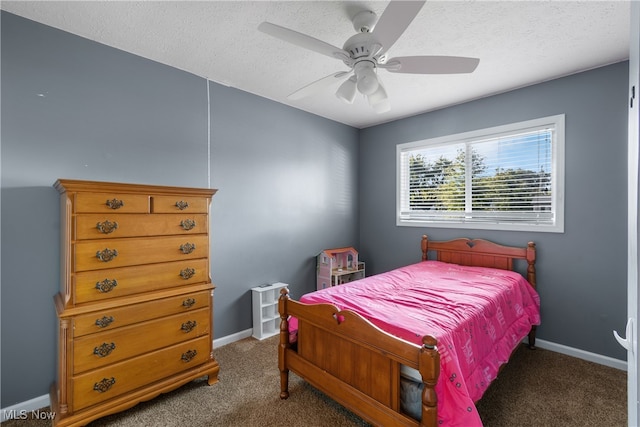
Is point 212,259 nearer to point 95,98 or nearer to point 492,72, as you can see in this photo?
point 95,98

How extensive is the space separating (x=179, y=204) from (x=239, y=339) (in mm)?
1751

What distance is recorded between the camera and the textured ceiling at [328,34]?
1955 millimetres

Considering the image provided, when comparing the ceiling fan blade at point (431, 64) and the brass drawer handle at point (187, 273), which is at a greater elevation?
the ceiling fan blade at point (431, 64)

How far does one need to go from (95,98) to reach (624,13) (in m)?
3.85

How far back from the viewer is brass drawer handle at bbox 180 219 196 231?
7.54ft

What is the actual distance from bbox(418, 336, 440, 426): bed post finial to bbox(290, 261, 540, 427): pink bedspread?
0.28ft

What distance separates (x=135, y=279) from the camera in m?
2.08

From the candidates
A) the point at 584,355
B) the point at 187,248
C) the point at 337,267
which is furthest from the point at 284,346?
the point at 584,355

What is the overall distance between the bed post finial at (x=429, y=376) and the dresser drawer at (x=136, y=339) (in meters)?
1.69

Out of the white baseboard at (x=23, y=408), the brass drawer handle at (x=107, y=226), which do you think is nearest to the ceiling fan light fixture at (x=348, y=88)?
the brass drawer handle at (x=107, y=226)

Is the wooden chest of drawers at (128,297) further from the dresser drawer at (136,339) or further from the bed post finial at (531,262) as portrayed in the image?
the bed post finial at (531,262)

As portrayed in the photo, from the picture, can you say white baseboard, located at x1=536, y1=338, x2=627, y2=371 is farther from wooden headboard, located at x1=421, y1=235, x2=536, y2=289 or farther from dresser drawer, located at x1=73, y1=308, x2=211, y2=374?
dresser drawer, located at x1=73, y1=308, x2=211, y2=374

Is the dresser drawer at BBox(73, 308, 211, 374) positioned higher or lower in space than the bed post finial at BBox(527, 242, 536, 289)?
lower

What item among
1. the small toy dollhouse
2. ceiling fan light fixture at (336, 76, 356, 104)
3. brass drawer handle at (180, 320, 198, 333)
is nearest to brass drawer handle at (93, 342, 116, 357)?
brass drawer handle at (180, 320, 198, 333)
